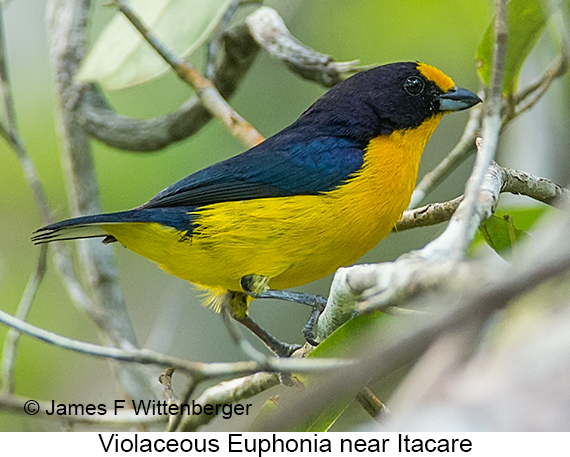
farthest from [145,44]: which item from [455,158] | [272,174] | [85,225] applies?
[455,158]

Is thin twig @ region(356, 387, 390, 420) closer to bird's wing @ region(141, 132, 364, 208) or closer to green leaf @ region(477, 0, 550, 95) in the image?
bird's wing @ region(141, 132, 364, 208)

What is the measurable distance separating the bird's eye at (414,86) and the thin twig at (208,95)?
79cm

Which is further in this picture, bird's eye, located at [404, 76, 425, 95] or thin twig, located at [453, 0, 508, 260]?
bird's eye, located at [404, 76, 425, 95]

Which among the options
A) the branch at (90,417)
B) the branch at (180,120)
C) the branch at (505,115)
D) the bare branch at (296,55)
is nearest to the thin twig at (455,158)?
the branch at (505,115)

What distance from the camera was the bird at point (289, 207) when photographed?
3.02m

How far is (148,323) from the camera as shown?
20.9 feet

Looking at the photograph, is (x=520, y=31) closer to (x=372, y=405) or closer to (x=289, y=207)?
(x=289, y=207)

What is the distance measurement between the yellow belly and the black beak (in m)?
0.49

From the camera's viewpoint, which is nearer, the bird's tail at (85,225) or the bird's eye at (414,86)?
the bird's tail at (85,225)

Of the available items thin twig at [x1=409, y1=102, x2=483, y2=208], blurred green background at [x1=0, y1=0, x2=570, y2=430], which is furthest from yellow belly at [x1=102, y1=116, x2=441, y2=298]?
blurred green background at [x1=0, y1=0, x2=570, y2=430]

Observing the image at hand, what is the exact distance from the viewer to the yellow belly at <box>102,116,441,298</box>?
3.00m

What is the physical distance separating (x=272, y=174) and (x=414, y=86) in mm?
889

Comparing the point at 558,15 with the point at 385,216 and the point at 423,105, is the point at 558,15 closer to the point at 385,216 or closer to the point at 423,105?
the point at 423,105

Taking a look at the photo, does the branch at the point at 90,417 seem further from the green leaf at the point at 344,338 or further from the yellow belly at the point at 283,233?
the yellow belly at the point at 283,233
